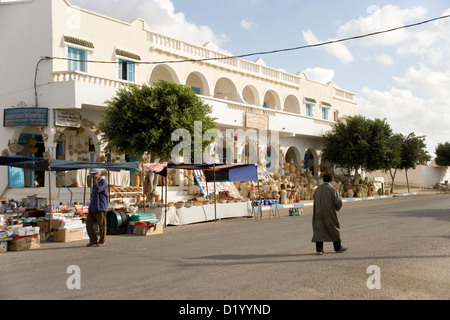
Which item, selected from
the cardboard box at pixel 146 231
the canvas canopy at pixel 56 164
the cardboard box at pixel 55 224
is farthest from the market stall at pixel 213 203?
the cardboard box at pixel 55 224

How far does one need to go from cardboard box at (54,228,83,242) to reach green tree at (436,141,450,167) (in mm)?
55579

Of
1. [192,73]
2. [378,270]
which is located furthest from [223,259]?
[192,73]

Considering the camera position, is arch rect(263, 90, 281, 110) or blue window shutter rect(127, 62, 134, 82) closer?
blue window shutter rect(127, 62, 134, 82)

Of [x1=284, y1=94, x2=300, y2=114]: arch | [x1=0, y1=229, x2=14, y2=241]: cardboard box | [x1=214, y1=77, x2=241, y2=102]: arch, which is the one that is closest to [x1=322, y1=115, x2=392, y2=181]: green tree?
[x1=284, y1=94, x2=300, y2=114]: arch

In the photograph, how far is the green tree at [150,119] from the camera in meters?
18.5

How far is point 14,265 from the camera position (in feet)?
27.3

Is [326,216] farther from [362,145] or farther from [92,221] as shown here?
[362,145]

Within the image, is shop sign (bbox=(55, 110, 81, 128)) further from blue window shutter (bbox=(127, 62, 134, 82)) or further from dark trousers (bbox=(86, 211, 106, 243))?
dark trousers (bbox=(86, 211, 106, 243))

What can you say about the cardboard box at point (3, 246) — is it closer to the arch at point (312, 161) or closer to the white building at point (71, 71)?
the white building at point (71, 71)

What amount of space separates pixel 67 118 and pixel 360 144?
22231 mm

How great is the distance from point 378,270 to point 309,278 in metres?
1.31

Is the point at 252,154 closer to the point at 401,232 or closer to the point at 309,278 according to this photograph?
the point at 401,232

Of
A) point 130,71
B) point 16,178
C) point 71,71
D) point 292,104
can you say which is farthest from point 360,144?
point 16,178

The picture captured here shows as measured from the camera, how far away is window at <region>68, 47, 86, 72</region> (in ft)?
66.8
